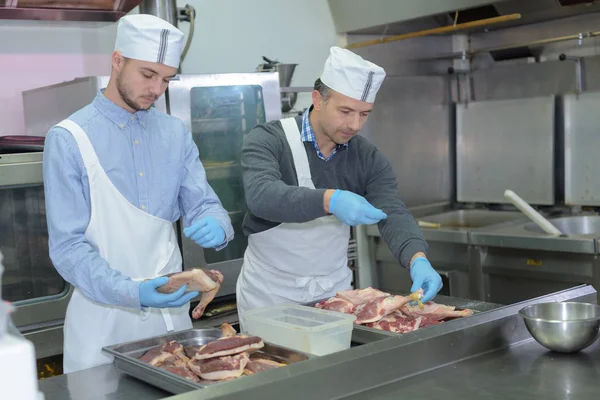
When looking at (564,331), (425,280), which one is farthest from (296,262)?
(564,331)

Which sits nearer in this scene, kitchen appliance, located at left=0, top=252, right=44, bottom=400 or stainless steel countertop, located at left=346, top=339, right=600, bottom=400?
kitchen appliance, located at left=0, top=252, right=44, bottom=400

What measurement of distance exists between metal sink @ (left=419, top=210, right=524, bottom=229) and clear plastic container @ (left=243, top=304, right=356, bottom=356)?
94.2 inches

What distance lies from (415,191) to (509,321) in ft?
9.69

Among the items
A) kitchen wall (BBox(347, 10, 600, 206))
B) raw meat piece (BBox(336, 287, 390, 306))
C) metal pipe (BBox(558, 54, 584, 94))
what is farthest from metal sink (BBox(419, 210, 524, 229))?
raw meat piece (BBox(336, 287, 390, 306))

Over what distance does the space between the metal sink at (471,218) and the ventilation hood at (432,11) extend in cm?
125

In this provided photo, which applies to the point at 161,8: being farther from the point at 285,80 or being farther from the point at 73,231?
the point at 73,231

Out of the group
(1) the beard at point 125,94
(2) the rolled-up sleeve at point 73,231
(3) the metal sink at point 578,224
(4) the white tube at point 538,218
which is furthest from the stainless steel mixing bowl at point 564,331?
(3) the metal sink at point 578,224

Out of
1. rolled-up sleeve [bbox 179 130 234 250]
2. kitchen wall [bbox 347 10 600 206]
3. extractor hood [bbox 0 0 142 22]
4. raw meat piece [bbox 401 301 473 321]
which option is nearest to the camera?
raw meat piece [bbox 401 301 473 321]

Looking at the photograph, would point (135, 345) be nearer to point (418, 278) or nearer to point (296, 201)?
point (296, 201)

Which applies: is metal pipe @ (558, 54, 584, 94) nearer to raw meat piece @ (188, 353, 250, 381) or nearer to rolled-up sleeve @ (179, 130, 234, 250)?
rolled-up sleeve @ (179, 130, 234, 250)

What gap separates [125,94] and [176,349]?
899 mm

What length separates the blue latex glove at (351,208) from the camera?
2311mm

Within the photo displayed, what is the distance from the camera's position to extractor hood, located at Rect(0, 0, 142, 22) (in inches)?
134

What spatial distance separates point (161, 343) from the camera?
2.10m
